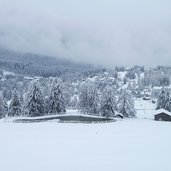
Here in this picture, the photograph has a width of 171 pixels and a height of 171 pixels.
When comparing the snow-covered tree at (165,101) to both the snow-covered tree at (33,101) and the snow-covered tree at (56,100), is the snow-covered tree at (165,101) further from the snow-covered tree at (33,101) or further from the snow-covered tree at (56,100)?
the snow-covered tree at (33,101)

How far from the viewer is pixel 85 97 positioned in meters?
61.4

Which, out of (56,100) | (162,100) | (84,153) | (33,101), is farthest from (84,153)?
(162,100)

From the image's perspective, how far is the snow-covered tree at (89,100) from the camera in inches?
2362

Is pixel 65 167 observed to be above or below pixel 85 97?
below

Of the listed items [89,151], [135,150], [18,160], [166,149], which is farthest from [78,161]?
[166,149]

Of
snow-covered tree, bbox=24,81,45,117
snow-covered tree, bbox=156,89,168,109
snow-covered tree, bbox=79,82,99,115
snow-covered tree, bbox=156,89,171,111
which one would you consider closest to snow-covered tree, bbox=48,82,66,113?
snow-covered tree, bbox=24,81,45,117

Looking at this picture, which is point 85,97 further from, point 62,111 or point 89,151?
point 89,151

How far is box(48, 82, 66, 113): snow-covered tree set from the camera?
5441 cm

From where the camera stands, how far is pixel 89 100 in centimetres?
6078

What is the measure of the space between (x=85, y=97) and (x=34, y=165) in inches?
1709

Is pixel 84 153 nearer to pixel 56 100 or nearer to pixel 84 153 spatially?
pixel 84 153

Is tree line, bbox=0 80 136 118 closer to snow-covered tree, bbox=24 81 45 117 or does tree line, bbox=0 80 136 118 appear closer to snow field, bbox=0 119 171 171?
snow-covered tree, bbox=24 81 45 117

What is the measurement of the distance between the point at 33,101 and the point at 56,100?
5129 mm

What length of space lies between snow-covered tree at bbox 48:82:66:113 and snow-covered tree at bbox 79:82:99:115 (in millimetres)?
7736
